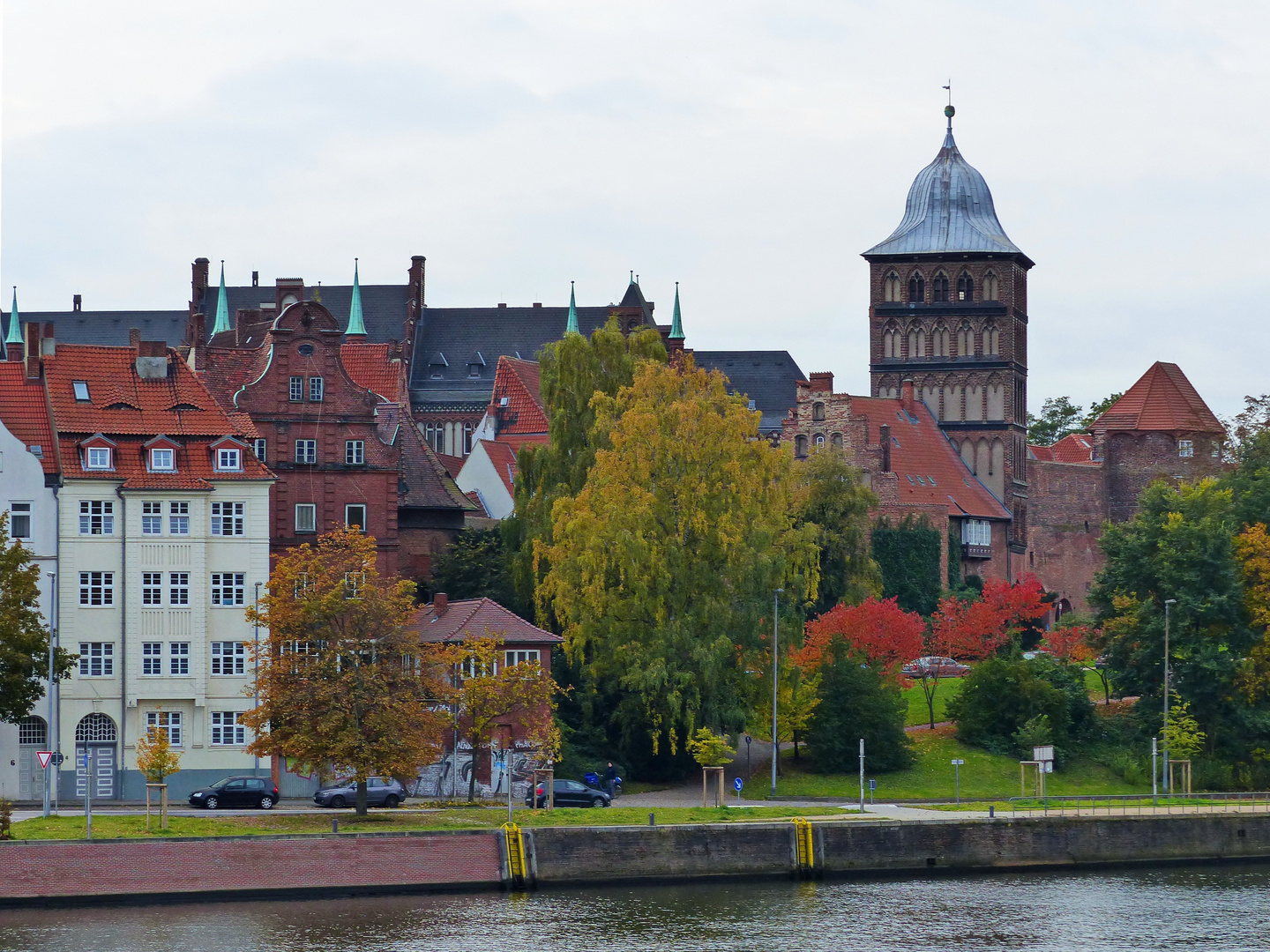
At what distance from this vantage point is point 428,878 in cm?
6431

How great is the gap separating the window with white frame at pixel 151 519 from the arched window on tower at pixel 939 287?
74.4m

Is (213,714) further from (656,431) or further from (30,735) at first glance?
(656,431)

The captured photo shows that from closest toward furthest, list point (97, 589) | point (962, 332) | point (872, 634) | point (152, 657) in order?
1. point (97, 589)
2. point (152, 657)
3. point (872, 634)
4. point (962, 332)

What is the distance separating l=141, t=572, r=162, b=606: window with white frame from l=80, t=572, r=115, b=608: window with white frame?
3.33ft

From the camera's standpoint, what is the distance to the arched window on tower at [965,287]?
14438 centimetres

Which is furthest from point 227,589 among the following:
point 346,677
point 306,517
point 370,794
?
point 346,677

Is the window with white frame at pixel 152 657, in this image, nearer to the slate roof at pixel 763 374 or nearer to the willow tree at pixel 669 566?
the willow tree at pixel 669 566

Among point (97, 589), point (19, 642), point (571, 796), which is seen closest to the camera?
point (19, 642)

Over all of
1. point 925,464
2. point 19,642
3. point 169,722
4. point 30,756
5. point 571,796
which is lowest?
point 571,796

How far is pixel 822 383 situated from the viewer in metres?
128

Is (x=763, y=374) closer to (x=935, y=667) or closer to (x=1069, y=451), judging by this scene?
(x=1069, y=451)

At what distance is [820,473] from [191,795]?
135 ft

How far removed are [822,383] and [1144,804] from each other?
52.9m

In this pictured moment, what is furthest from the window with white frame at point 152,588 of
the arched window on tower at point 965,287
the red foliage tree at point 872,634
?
the arched window on tower at point 965,287
